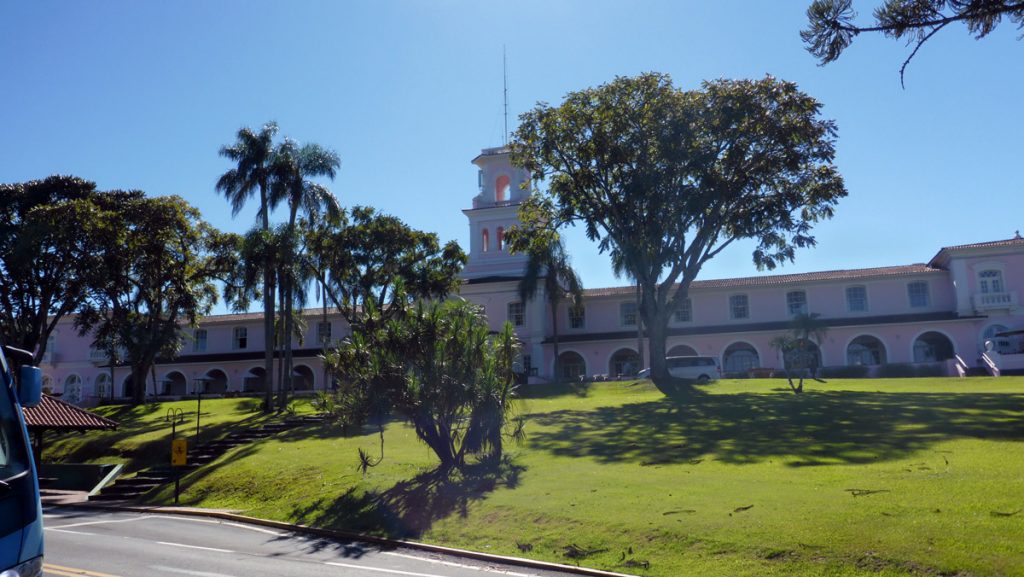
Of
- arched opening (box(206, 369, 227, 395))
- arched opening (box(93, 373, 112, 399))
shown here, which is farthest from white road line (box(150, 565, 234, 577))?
arched opening (box(93, 373, 112, 399))

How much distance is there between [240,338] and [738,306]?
37067mm

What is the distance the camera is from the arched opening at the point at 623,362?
5359 centimetres

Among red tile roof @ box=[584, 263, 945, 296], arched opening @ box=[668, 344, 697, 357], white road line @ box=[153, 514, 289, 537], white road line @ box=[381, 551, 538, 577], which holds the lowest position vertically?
white road line @ box=[153, 514, 289, 537]

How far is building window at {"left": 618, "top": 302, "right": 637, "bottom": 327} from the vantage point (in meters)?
53.8

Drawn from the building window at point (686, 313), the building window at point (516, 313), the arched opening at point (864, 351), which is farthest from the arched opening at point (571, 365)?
the arched opening at point (864, 351)

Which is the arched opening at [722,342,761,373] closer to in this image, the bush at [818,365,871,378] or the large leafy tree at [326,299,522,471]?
the bush at [818,365,871,378]

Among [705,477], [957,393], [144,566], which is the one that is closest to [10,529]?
[144,566]

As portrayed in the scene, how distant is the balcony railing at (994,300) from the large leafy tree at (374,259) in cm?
2982

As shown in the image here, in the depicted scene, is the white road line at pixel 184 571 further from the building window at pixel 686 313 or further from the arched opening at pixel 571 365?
the building window at pixel 686 313

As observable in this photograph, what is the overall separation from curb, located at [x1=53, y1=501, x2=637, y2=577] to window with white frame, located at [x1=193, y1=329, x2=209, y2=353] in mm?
40316

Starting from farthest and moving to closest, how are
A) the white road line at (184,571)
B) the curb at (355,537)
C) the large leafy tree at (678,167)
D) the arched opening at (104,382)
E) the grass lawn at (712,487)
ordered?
1. the arched opening at (104,382)
2. the large leafy tree at (678,167)
3. the curb at (355,537)
4. the white road line at (184,571)
5. the grass lawn at (712,487)

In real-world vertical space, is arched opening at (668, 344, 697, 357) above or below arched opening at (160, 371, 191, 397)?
above

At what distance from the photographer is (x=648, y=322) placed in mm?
35719

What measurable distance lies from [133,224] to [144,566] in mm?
29534
